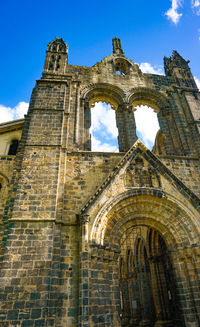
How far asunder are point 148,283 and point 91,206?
7418 millimetres

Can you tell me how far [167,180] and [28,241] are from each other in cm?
581

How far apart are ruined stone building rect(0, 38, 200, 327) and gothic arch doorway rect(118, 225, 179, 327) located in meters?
0.07

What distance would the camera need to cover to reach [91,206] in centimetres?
798

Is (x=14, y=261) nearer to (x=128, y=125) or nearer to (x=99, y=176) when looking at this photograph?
(x=99, y=176)

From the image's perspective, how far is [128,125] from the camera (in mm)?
11867

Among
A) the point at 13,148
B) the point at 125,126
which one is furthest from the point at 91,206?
the point at 13,148

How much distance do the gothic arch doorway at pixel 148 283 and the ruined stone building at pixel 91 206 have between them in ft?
0.21

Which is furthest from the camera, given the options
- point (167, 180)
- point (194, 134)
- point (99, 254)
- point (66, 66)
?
point (66, 66)

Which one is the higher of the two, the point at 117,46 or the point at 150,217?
the point at 117,46

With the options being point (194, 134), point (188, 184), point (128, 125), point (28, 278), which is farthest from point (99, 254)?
point (194, 134)

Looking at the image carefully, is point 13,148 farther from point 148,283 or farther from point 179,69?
point 179,69

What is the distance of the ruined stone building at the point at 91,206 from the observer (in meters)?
6.52

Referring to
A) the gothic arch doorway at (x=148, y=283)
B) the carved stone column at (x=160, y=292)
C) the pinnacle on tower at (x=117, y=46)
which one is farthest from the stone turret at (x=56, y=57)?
the carved stone column at (x=160, y=292)

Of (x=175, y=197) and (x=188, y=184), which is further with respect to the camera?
(x=188, y=184)
